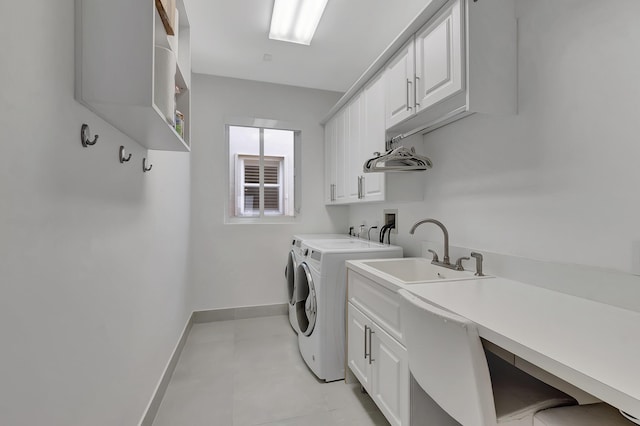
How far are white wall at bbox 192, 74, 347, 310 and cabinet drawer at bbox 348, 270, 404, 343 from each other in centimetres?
155

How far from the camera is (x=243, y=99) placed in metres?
3.12

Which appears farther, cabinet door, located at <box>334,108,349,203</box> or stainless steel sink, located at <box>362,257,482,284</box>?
cabinet door, located at <box>334,108,349,203</box>

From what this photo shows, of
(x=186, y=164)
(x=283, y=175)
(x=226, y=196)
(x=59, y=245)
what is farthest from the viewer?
(x=283, y=175)

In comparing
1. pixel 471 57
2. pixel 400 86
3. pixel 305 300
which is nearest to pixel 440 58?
pixel 471 57

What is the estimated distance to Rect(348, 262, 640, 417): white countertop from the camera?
1.95 feet

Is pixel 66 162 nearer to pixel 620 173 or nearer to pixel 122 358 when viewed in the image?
pixel 122 358

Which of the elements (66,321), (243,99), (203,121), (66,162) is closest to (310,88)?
(243,99)

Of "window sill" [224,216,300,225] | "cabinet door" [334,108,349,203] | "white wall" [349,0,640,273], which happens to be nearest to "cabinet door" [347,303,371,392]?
"white wall" [349,0,640,273]

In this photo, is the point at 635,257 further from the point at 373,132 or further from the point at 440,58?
the point at 373,132

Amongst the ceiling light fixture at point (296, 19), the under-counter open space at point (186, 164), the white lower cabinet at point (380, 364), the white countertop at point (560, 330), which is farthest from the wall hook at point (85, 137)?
the ceiling light fixture at point (296, 19)

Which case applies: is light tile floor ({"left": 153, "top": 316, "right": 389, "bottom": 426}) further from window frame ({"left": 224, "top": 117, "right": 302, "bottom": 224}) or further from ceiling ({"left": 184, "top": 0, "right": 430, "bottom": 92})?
ceiling ({"left": 184, "top": 0, "right": 430, "bottom": 92})

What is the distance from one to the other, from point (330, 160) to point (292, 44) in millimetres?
1204

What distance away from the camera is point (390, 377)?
138 cm

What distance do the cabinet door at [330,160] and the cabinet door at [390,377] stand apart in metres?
1.81
